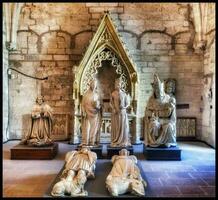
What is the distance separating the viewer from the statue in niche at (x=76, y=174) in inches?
175

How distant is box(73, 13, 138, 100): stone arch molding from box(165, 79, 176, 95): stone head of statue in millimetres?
1086

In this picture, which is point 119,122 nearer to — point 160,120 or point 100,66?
point 160,120

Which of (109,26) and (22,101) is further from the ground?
(109,26)

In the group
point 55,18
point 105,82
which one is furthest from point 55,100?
point 55,18

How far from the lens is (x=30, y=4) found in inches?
410

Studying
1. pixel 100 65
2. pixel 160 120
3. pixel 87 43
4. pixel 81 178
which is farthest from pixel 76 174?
pixel 87 43

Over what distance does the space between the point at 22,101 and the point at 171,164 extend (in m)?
5.60

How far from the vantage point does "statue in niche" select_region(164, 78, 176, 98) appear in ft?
32.8

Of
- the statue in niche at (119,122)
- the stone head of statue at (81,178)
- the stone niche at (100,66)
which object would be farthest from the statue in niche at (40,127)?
the stone head of statue at (81,178)

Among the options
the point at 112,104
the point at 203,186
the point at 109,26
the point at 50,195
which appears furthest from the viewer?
the point at 109,26

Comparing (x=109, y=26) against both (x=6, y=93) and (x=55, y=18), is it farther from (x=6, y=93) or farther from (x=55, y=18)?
(x=6, y=93)

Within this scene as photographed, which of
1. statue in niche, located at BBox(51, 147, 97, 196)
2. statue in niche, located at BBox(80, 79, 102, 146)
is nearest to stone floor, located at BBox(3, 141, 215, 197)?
statue in niche, located at BBox(51, 147, 97, 196)

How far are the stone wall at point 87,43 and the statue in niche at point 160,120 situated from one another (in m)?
2.58

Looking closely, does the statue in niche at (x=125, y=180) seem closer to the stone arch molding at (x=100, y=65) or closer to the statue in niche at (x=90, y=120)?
the statue in niche at (x=90, y=120)
